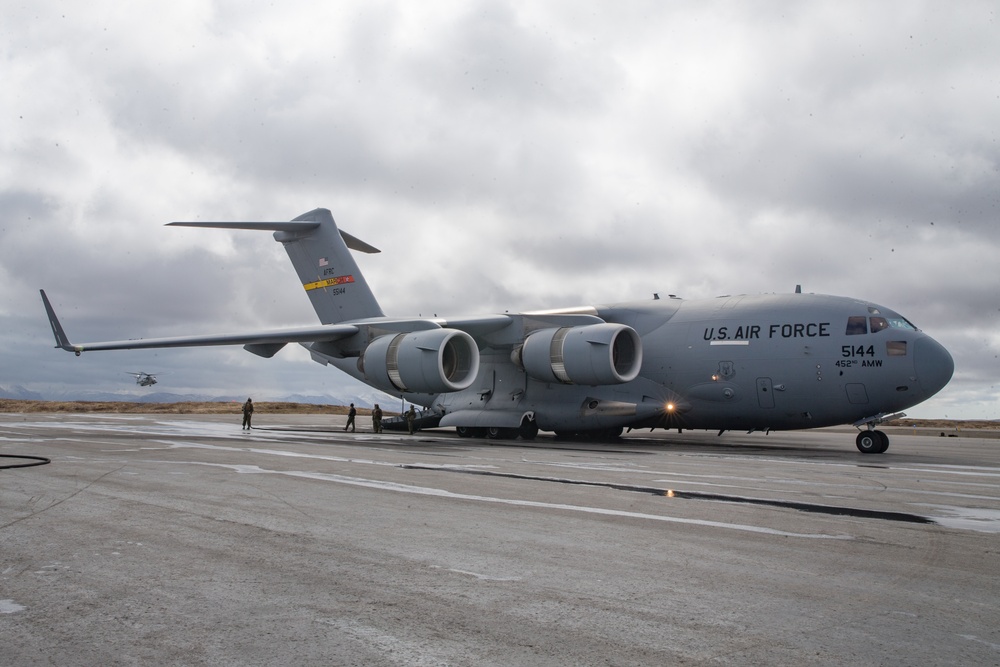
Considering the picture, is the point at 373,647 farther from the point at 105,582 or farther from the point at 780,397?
the point at 780,397

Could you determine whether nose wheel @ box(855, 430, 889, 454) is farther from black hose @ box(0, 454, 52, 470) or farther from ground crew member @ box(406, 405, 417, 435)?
black hose @ box(0, 454, 52, 470)

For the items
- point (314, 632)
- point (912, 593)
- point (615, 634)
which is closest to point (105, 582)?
point (314, 632)

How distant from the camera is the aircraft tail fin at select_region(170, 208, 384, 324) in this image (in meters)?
24.5

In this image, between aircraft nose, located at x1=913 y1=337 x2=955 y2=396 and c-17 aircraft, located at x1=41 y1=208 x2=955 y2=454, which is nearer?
aircraft nose, located at x1=913 y1=337 x2=955 y2=396

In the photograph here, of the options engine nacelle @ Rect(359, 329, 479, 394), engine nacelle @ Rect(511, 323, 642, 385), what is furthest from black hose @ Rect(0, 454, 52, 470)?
engine nacelle @ Rect(511, 323, 642, 385)

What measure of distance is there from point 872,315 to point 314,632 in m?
16.2

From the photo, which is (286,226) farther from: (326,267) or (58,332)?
(58,332)

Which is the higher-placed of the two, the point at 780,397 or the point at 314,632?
the point at 780,397

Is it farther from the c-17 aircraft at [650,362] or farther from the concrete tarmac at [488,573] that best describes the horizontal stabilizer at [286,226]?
the concrete tarmac at [488,573]

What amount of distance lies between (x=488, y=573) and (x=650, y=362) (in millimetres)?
15482

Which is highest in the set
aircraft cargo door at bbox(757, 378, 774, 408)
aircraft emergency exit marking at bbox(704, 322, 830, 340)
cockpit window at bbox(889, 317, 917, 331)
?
cockpit window at bbox(889, 317, 917, 331)

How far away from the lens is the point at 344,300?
81.2 feet

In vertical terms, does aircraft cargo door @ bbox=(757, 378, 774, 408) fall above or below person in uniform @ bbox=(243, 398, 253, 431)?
above

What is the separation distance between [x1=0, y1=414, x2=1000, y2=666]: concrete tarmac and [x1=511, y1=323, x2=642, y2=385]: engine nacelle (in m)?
9.09
